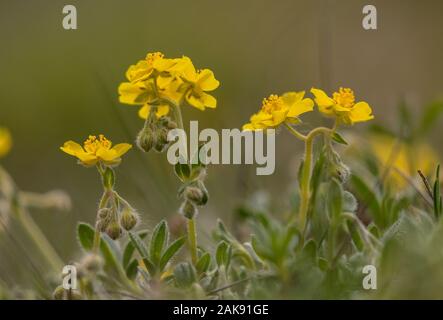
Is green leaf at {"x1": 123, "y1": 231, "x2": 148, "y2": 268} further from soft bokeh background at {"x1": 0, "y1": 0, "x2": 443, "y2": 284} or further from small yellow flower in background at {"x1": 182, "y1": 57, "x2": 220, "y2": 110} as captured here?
soft bokeh background at {"x1": 0, "y1": 0, "x2": 443, "y2": 284}

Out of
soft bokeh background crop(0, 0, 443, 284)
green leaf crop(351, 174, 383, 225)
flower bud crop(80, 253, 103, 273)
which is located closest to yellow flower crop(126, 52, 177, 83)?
flower bud crop(80, 253, 103, 273)

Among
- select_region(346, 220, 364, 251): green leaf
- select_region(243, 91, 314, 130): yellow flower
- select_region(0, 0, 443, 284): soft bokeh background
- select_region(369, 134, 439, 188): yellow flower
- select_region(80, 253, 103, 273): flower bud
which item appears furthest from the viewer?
select_region(0, 0, 443, 284): soft bokeh background

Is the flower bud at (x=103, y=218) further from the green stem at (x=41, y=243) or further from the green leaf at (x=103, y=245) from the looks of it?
the green stem at (x=41, y=243)

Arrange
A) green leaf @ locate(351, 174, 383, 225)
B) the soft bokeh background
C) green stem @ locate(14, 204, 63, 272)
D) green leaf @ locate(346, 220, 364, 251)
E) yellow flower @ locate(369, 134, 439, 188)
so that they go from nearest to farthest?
green leaf @ locate(346, 220, 364, 251), green leaf @ locate(351, 174, 383, 225), green stem @ locate(14, 204, 63, 272), yellow flower @ locate(369, 134, 439, 188), the soft bokeh background

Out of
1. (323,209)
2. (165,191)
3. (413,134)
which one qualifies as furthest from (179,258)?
(413,134)

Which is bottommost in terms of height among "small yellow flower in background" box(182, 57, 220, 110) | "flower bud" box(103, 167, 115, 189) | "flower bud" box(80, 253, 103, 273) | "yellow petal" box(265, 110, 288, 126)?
"flower bud" box(80, 253, 103, 273)

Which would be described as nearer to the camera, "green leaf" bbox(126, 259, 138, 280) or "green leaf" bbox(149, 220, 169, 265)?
"green leaf" bbox(149, 220, 169, 265)
